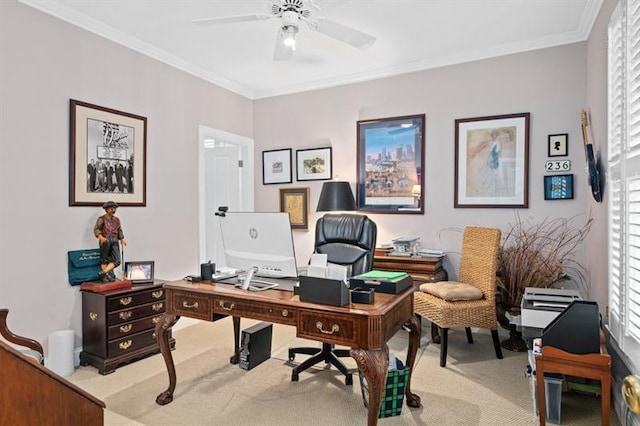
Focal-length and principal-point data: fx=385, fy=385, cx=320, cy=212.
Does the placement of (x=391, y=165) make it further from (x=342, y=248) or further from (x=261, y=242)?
(x=261, y=242)

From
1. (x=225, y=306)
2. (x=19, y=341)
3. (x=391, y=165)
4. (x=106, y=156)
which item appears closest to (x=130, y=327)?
(x=19, y=341)

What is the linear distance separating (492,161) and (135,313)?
3400 millimetres

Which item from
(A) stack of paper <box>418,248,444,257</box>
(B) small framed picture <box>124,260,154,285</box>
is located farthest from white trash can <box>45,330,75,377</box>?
(A) stack of paper <box>418,248,444,257</box>

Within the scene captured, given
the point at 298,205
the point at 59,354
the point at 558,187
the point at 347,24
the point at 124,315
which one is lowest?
the point at 59,354

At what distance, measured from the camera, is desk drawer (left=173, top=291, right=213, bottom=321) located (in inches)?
88.7

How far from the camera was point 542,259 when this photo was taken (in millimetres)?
3377

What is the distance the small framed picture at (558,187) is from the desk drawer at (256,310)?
8.89 feet

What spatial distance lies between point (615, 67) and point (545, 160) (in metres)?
1.35

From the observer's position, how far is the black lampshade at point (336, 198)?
3965 millimetres

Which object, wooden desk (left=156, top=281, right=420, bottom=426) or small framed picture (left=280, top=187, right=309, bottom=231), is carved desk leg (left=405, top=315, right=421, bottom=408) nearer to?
wooden desk (left=156, top=281, right=420, bottom=426)

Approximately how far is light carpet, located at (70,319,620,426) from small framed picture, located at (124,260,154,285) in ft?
2.11

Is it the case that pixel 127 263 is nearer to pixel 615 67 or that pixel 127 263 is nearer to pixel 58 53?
pixel 58 53

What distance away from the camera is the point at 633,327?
5.89ft

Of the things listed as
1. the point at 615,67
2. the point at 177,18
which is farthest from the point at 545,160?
the point at 177,18
